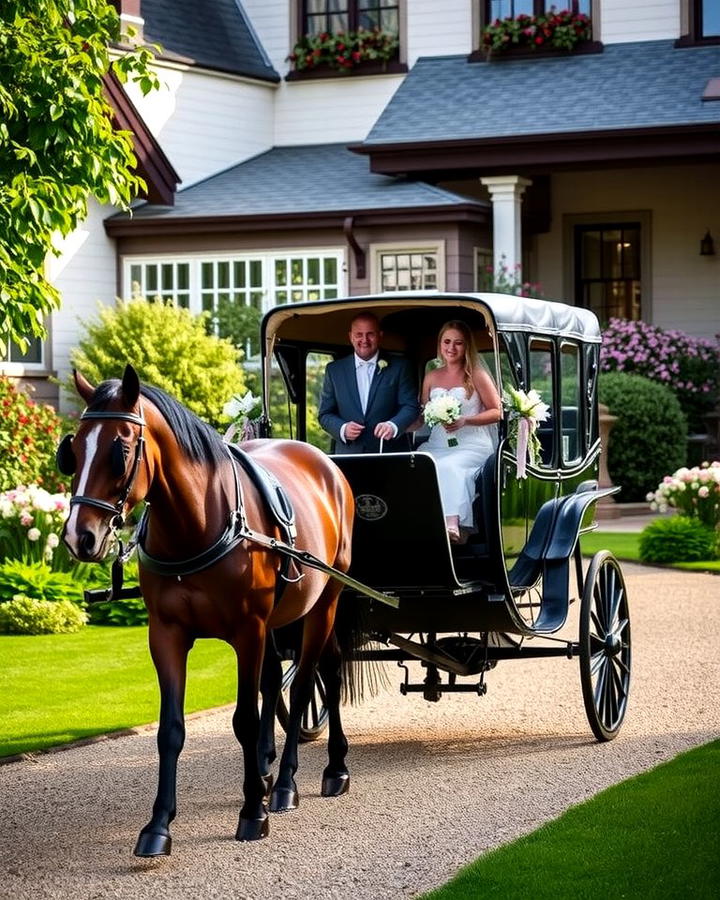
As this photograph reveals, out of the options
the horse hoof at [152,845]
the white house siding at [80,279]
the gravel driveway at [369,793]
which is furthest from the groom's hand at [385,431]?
the white house siding at [80,279]

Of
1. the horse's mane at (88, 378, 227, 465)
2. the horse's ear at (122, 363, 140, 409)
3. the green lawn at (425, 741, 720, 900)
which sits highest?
the horse's ear at (122, 363, 140, 409)

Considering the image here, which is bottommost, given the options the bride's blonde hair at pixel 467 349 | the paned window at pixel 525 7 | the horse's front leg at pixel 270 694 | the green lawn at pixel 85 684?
the green lawn at pixel 85 684

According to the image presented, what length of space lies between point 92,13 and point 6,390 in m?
5.57

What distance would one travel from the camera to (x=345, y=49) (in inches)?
991

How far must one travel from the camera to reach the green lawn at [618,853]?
545 cm

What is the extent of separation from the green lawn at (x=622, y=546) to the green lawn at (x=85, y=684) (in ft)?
16.4

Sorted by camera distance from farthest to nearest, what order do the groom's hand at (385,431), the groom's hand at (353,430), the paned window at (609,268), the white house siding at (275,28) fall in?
the white house siding at (275,28) < the paned window at (609,268) < the groom's hand at (353,430) < the groom's hand at (385,431)

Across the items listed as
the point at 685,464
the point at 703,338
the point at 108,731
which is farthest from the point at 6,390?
the point at 703,338

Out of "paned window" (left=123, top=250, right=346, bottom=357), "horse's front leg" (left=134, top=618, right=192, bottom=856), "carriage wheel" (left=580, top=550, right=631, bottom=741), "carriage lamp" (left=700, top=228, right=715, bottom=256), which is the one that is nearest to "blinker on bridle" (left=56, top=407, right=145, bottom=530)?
"horse's front leg" (left=134, top=618, right=192, bottom=856)

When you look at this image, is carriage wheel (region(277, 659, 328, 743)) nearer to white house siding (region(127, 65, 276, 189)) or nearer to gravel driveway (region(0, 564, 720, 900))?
gravel driveway (region(0, 564, 720, 900))

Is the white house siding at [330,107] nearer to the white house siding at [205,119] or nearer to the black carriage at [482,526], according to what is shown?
the white house siding at [205,119]

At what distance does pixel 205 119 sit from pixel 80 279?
138 inches

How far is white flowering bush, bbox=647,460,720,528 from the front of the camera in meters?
16.1

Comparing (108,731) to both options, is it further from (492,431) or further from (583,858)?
(583,858)
